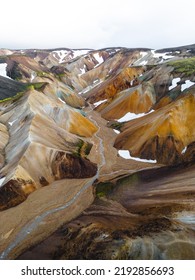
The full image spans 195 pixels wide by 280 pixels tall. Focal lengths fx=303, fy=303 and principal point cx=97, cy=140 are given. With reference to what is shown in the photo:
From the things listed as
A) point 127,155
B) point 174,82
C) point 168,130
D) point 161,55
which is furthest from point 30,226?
point 161,55

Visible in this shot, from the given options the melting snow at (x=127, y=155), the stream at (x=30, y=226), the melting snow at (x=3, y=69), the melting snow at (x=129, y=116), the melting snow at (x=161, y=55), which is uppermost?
the melting snow at (x=161, y=55)

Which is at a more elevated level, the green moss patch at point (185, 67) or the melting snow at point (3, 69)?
the green moss patch at point (185, 67)

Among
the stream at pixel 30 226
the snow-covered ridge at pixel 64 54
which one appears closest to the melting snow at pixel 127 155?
the stream at pixel 30 226

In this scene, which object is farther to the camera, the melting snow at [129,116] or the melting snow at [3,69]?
the melting snow at [3,69]

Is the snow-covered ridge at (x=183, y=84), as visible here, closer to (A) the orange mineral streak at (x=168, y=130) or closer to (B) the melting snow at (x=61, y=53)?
(A) the orange mineral streak at (x=168, y=130)

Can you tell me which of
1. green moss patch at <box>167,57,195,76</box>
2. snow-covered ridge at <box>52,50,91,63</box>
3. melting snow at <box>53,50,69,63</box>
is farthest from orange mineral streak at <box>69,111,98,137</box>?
melting snow at <box>53,50,69,63</box>

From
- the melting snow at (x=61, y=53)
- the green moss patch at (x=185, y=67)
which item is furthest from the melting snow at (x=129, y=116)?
the melting snow at (x=61, y=53)

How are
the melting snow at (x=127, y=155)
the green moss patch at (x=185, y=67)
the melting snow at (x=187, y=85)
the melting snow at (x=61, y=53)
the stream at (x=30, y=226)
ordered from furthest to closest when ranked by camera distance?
1. the melting snow at (x=61, y=53)
2. the green moss patch at (x=185, y=67)
3. the melting snow at (x=187, y=85)
4. the melting snow at (x=127, y=155)
5. the stream at (x=30, y=226)

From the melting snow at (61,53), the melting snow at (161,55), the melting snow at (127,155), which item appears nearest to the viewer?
the melting snow at (127,155)

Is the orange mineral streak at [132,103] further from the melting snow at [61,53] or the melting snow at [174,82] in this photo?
the melting snow at [61,53]

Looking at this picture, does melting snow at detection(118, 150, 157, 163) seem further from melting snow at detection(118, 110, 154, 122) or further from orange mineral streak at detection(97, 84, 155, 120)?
orange mineral streak at detection(97, 84, 155, 120)
